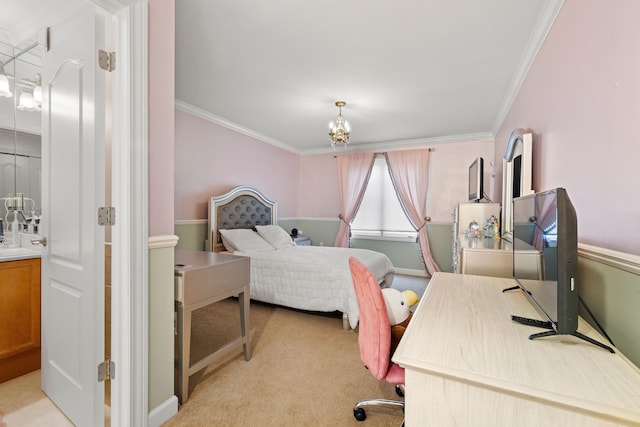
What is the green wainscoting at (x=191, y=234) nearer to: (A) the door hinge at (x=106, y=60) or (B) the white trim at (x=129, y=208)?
(B) the white trim at (x=129, y=208)

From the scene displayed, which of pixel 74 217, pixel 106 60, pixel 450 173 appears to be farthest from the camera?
pixel 450 173

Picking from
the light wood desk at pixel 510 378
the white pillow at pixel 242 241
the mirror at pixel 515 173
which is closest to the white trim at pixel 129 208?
the light wood desk at pixel 510 378

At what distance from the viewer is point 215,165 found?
4.10 m

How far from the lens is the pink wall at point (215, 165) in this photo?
3.61m

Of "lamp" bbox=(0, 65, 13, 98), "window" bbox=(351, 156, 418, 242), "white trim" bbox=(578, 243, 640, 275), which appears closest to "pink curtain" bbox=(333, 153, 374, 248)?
"window" bbox=(351, 156, 418, 242)

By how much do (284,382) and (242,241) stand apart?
83.1 inches

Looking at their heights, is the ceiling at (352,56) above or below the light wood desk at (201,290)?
above

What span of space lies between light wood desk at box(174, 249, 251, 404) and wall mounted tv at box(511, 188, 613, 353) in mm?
1665

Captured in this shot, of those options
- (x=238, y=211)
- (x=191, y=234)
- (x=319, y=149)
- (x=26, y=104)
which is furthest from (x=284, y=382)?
(x=319, y=149)

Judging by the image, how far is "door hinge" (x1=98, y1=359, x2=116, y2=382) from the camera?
141 centimetres

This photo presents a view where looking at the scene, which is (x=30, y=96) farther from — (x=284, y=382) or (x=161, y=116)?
(x=284, y=382)

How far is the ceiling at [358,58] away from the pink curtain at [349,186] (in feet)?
4.66

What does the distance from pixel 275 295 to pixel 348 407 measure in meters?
1.68

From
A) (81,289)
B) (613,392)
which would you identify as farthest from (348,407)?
(81,289)
